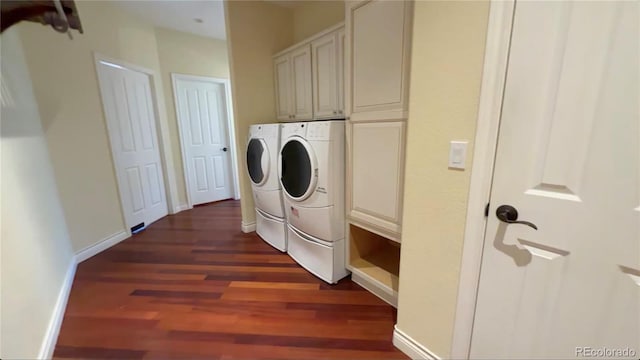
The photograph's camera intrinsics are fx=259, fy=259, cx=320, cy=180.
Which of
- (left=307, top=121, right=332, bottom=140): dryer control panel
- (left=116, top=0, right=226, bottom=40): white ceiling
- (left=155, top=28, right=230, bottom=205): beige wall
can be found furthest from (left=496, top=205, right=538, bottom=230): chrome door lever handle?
(left=155, top=28, right=230, bottom=205): beige wall

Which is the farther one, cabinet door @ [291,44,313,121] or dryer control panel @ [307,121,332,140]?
cabinet door @ [291,44,313,121]

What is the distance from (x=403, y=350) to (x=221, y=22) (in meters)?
3.78

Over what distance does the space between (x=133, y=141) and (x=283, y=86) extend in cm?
190

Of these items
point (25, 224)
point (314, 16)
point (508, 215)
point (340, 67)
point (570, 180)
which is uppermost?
point (314, 16)

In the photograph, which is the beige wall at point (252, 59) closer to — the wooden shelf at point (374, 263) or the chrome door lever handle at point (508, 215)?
the wooden shelf at point (374, 263)

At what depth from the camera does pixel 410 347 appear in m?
1.34

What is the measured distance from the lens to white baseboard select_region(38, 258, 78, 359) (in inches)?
54.4

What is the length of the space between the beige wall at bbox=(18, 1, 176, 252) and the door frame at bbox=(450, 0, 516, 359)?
305cm

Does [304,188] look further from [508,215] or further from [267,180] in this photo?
[508,215]

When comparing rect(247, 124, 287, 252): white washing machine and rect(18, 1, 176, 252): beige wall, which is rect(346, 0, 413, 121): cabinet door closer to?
rect(247, 124, 287, 252): white washing machine

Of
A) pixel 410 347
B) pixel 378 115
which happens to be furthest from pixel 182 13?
pixel 410 347

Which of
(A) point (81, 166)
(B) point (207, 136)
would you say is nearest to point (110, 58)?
(A) point (81, 166)

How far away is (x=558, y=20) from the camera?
78 centimetres

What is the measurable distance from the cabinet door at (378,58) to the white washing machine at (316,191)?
0.27 meters
